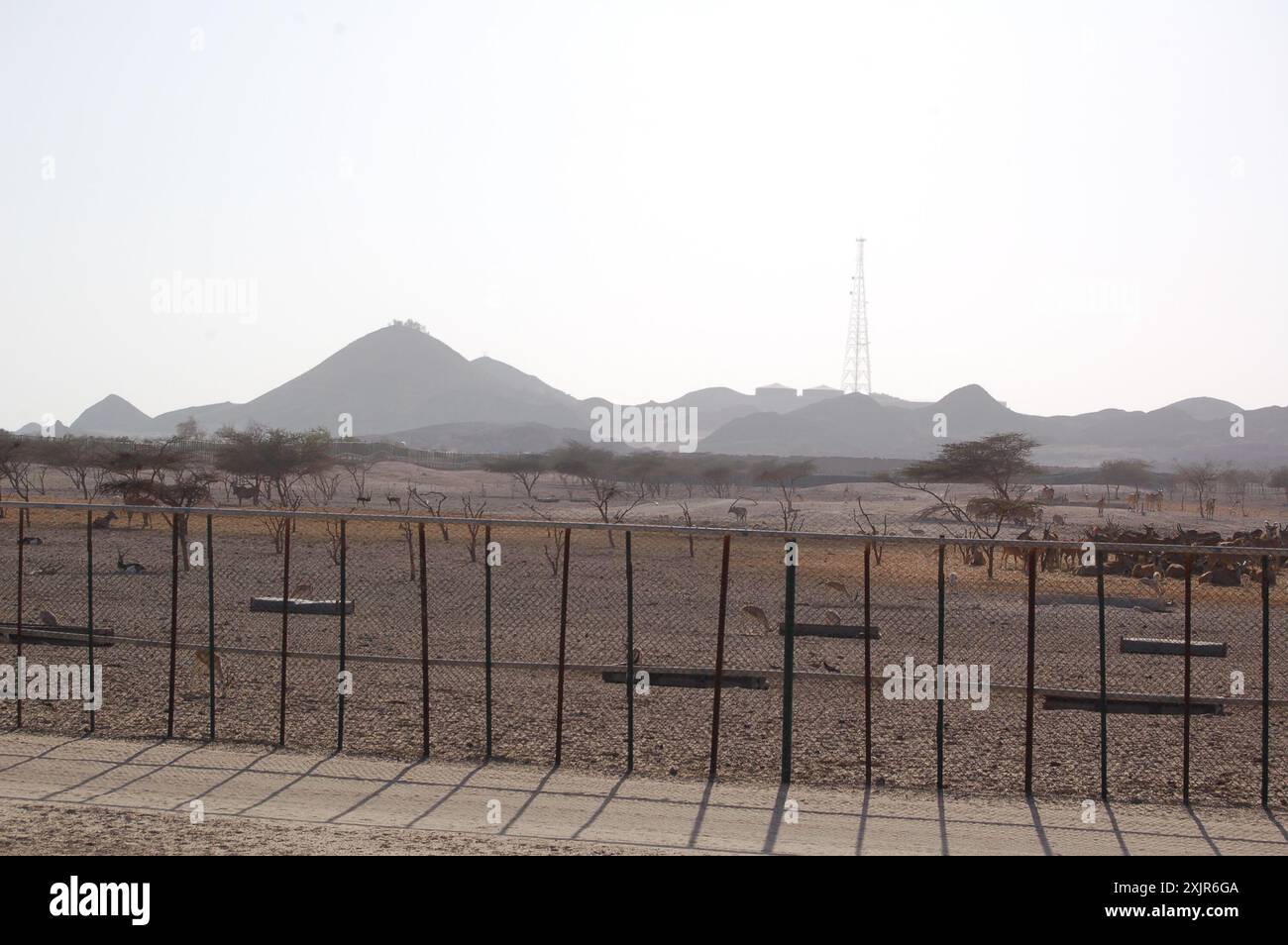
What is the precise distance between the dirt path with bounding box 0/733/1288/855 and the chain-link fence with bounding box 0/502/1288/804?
0.63 meters

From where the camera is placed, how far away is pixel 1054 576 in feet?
104

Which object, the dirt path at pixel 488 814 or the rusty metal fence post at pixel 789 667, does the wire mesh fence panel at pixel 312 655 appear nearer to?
the dirt path at pixel 488 814

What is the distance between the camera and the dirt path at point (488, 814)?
851cm

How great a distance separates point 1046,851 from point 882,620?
13.4 meters

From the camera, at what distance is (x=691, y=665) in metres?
→ 16.8

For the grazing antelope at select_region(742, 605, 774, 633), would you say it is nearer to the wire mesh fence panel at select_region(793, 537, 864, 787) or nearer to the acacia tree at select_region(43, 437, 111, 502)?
the wire mesh fence panel at select_region(793, 537, 864, 787)

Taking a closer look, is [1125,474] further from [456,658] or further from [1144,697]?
[1144,697]

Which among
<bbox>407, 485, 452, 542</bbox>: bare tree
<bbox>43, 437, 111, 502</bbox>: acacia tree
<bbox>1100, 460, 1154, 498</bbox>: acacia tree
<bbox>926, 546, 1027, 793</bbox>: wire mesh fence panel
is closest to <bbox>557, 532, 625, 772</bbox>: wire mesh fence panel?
<bbox>926, 546, 1027, 793</bbox>: wire mesh fence panel

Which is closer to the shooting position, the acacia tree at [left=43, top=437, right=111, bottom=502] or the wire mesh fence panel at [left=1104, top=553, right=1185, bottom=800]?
the wire mesh fence panel at [left=1104, top=553, right=1185, bottom=800]

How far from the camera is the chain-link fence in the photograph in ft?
37.0

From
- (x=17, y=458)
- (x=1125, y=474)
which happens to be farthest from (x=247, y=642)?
(x=1125, y=474)
